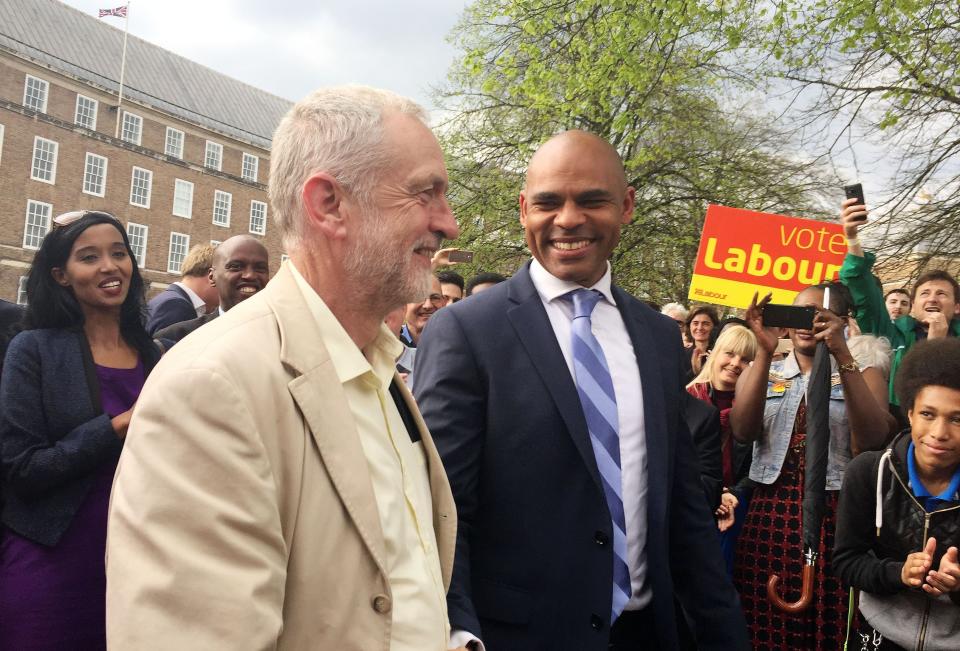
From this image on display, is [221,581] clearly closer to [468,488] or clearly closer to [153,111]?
[468,488]

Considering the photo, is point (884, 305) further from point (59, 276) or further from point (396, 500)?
point (59, 276)

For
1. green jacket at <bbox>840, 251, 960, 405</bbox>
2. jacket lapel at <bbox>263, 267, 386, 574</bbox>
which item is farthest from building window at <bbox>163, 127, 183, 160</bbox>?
jacket lapel at <bbox>263, 267, 386, 574</bbox>

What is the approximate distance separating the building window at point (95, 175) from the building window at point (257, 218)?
33.3ft

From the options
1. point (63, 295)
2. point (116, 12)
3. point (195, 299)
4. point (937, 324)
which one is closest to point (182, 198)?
point (116, 12)

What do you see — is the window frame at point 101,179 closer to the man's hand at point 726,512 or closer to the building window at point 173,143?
the building window at point 173,143

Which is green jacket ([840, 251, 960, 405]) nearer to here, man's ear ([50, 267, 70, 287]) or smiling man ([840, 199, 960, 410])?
smiling man ([840, 199, 960, 410])

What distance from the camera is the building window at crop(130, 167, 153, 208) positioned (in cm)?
4266

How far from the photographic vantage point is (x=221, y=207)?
48125mm

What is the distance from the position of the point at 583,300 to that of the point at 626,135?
51.7 feet

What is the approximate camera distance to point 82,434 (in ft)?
9.50

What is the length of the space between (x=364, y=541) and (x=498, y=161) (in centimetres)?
1750

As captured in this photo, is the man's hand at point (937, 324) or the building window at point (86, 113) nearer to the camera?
the man's hand at point (937, 324)

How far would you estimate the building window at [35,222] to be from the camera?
37625mm

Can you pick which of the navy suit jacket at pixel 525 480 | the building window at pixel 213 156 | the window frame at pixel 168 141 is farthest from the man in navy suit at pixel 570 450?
the building window at pixel 213 156
